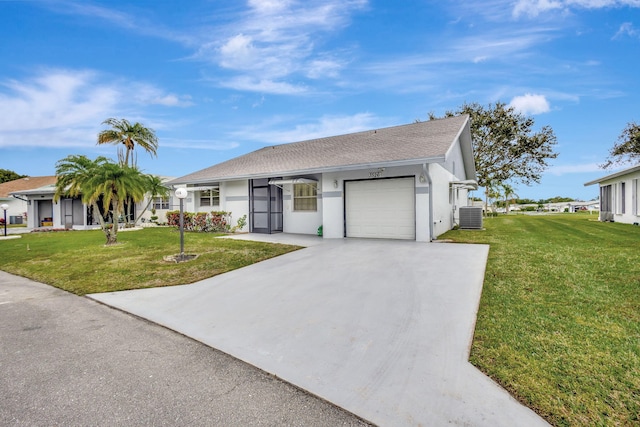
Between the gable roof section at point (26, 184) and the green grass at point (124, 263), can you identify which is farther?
the gable roof section at point (26, 184)

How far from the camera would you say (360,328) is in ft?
11.8

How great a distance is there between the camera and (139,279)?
20.3 ft

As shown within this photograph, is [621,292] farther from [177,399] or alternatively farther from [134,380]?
[134,380]

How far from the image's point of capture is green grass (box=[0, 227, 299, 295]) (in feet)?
20.0

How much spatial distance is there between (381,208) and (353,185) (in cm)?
138

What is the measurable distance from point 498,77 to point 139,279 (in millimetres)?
17907

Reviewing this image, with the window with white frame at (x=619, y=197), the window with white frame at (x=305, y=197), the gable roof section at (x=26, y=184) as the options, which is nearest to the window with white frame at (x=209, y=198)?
the window with white frame at (x=305, y=197)

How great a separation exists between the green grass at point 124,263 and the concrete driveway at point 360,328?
69 centimetres

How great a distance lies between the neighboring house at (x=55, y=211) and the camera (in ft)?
68.9

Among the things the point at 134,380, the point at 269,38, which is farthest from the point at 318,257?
the point at 269,38

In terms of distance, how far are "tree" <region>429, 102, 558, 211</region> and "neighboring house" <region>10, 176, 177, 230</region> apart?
2676 centimetres

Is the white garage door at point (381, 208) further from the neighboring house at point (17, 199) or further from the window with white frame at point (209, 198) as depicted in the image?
the neighboring house at point (17, 199)

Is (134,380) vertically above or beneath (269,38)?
beneath

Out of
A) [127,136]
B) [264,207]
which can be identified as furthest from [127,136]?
[264,207]
